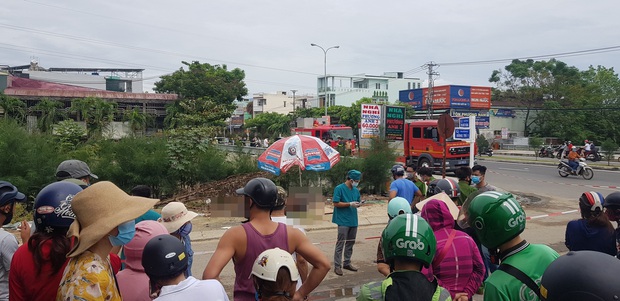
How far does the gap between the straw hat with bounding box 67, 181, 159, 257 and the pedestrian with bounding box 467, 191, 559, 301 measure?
6.47ft

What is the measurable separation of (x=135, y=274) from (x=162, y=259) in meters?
0.64

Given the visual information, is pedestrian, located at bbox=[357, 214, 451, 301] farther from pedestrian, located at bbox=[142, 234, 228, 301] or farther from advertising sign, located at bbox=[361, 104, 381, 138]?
advertising sign, located at bbox=[361, 104, 381, 138]

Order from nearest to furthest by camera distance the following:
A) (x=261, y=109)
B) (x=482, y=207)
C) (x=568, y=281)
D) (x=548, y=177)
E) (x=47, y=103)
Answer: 1. (x=568, y=281)
2. (x=482, y=207)
3. (x=548, y=177)
4. (x=47, y=103)
5. (x=261, y=109)

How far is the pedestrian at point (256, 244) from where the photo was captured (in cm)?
304

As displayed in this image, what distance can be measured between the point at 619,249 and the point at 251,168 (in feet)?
38.9

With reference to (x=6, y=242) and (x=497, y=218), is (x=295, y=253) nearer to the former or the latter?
(x=497, y=218)

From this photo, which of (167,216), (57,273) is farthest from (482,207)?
(167,216)

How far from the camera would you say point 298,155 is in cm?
924

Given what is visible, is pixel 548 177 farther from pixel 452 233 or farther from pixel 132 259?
pixel 132 259

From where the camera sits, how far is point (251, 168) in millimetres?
14953

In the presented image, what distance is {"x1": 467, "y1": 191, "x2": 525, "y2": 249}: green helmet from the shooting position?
2506 millimetres

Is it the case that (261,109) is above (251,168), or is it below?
above

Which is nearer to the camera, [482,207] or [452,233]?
[482,207]

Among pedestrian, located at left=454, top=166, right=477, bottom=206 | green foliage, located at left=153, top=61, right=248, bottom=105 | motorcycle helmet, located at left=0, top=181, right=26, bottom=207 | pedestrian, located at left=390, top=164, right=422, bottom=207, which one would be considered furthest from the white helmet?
green foliage, located at left=153, top=61, right=248, bottom=105
